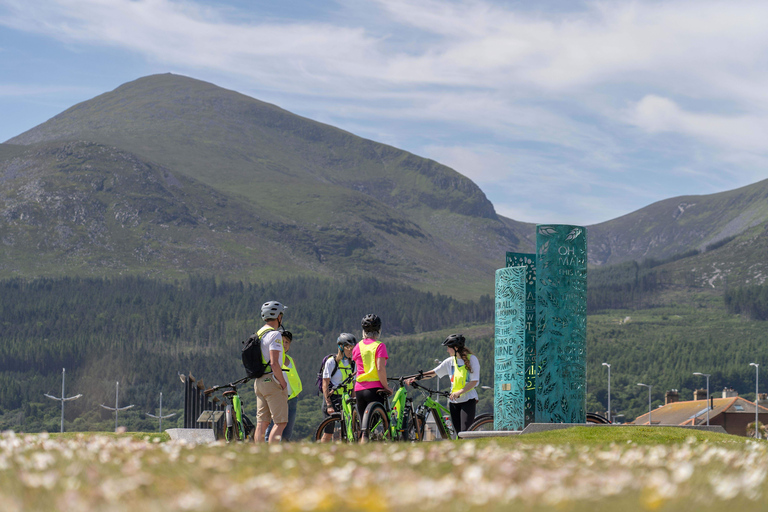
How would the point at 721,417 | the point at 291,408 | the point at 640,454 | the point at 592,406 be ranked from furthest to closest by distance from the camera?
the point at 592,406, the point at 721,417, the point at 291,408, the point at 640,454

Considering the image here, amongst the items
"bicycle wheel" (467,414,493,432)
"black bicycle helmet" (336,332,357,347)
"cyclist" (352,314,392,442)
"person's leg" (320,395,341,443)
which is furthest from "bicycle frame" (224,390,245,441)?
"bicycle wheel" (467,414,493,432)

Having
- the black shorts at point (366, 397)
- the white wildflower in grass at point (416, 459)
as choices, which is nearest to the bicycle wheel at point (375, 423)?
the black shorts at point (366, 397)

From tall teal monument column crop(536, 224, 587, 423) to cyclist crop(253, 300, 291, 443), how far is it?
7.09m

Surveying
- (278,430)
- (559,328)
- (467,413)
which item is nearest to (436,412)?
(467,413)

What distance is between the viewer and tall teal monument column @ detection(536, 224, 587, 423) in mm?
19516

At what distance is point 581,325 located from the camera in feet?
65.6

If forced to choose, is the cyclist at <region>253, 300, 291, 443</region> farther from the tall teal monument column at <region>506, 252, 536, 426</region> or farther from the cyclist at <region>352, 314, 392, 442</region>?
the tall teal monument column at <region>506, 252, 536, 426</region>

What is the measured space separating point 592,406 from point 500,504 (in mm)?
182615

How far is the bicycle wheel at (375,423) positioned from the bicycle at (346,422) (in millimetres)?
427

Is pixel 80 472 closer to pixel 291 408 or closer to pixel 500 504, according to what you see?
pixel 500 504

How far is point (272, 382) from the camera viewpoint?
14.2 meters

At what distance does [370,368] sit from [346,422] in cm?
118

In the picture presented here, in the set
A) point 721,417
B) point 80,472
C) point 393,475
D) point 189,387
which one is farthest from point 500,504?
point 721,417

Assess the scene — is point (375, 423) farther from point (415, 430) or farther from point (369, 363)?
point (415, 430)
